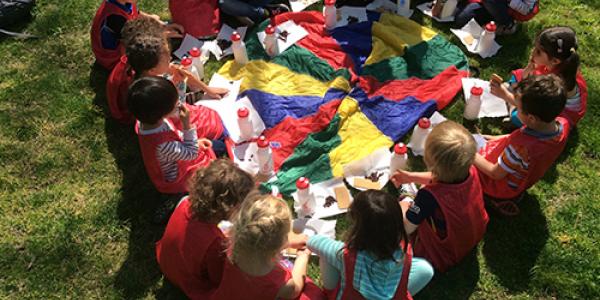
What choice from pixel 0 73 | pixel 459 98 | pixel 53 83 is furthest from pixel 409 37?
pixel 0 73

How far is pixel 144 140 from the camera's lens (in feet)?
14.8

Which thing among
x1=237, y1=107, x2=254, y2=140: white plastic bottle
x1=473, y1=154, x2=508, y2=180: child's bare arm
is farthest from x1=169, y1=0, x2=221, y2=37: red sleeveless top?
x1=473, y1=154, x2=508, y2=180: child's bare arm

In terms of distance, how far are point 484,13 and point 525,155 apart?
2.90 metres

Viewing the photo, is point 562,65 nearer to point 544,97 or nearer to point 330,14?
point 544,97

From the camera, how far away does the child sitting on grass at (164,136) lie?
4320mm

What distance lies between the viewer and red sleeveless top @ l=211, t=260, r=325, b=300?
3570 millimetres

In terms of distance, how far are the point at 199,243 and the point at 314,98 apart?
2.58 m

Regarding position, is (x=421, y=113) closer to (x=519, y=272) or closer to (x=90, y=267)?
(x=519, y=272)

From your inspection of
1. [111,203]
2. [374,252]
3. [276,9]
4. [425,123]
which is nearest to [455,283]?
[374,252]

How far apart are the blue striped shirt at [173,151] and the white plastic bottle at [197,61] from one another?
1585 millimetres

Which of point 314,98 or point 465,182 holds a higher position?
point 465,182

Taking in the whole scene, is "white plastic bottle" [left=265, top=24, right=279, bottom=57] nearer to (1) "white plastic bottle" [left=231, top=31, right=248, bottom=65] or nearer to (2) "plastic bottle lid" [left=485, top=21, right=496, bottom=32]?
(1) "white plastic bottle" [left=231, top=31, right=248, bottom=65]

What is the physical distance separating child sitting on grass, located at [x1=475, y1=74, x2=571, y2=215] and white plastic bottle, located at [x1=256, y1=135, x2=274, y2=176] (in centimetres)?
203

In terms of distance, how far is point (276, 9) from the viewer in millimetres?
6812
